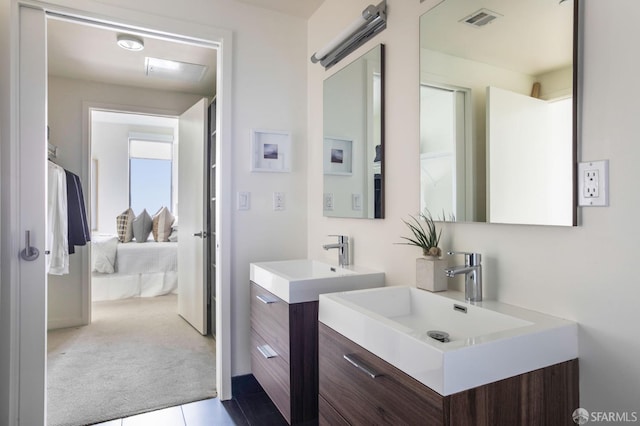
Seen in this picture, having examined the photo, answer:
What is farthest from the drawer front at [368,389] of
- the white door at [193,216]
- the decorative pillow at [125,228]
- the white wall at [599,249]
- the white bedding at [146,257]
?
the decorative pillow at [125,228]

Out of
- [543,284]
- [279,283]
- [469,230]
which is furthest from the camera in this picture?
[279,283]

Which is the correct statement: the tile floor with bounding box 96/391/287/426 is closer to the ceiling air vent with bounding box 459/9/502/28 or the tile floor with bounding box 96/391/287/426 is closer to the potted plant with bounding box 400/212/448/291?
the potted plant with bounding box 400/212/448/291

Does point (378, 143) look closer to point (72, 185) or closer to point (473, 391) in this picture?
point (473, 391)

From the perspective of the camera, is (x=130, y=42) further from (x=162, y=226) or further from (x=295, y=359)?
(x=162, y=226)

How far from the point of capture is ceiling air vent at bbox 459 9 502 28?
1271 millimetres

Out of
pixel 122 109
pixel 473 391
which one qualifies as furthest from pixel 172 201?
pixel 473 391

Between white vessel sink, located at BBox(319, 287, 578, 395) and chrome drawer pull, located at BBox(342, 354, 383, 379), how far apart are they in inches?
2.1

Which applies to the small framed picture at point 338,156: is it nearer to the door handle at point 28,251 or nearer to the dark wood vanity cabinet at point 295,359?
the dark wood vanity cabinet at point 295,359

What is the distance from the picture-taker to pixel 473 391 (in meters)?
0.85

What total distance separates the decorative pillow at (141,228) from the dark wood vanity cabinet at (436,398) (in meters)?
4.43

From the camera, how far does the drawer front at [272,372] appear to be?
170cm

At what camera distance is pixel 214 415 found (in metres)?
2.07

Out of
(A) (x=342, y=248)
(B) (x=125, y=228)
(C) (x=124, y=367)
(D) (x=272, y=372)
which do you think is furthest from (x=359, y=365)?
(B) (x=125, y=228)

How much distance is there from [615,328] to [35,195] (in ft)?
7.76
